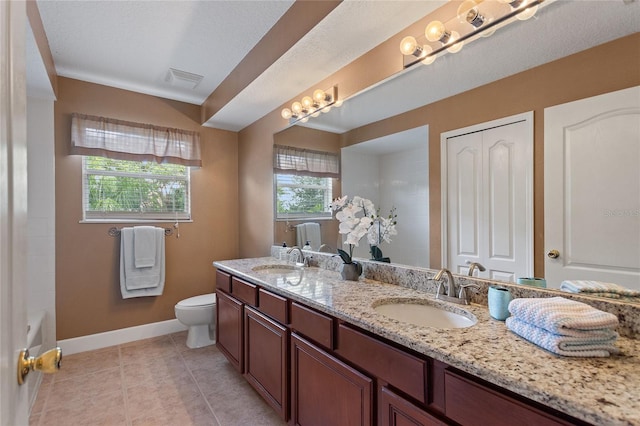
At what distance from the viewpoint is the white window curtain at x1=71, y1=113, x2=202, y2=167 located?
9.16 ft

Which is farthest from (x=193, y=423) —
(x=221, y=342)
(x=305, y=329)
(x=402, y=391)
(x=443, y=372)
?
(x=443, y=372)

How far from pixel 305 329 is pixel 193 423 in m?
1.01

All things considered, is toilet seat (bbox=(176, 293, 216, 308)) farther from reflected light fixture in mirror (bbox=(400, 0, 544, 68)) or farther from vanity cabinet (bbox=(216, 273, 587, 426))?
reflected light fixture in mirror (bbox=(400, 0, 544, 68))

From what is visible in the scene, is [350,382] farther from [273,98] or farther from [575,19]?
[273,98]

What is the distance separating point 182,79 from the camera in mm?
2854

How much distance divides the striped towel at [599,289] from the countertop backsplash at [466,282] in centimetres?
2

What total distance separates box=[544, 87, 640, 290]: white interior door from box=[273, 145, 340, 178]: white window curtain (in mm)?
1323

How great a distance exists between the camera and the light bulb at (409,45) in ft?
5.24

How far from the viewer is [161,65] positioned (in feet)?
8.70

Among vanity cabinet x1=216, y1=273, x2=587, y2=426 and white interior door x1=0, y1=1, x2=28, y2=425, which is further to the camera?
vanity cabinet x1=216, y1=273, x2=587, y2=426

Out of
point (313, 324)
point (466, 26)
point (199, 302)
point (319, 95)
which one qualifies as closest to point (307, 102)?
point (319, 95)

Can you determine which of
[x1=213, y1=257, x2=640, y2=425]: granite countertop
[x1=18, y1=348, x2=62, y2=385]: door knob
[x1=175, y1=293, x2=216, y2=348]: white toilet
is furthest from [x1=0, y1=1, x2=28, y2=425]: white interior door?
[x1=175, y1=293, x2=216, y2=348]: white toilet

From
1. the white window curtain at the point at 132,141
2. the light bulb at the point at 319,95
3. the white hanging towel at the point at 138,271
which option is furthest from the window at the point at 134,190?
the light bulb at the point at 319,95

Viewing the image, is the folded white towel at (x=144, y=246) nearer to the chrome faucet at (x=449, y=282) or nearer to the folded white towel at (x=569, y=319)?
the chrome faucet at (x=449, y=282)
